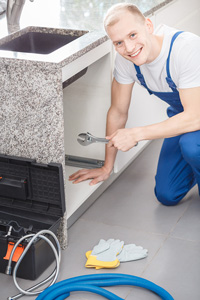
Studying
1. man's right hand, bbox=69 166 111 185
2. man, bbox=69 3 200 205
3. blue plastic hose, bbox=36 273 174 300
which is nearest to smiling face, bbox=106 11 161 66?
man, bbox=69 3 200 205

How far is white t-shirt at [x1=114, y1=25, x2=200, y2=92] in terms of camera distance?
2.29m

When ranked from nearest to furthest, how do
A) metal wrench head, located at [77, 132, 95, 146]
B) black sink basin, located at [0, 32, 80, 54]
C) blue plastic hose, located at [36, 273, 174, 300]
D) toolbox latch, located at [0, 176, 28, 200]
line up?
blue plastic hose, located at [36, 273, 174, 300] → toolbox latch, located at [0, 176, 28, 200] → metal wrench head, located at [77, 132, 95, 146] → black sink basin, located at [0, 32, 80, 54]

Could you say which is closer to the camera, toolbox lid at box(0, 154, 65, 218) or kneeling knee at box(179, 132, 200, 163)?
toolbox lid at box(0, 154, 65, 218)

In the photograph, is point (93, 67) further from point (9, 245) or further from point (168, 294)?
point (168, 294)

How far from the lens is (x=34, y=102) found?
222 cm

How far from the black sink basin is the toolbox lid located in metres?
0.62

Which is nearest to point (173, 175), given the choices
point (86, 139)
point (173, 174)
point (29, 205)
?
point (173, 174)

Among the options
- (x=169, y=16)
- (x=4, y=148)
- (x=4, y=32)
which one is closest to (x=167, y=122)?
(x=4, y=148)

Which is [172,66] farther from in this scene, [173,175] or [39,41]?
[39,41]

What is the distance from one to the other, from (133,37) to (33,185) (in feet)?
2.50

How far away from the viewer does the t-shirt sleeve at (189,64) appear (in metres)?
2.29

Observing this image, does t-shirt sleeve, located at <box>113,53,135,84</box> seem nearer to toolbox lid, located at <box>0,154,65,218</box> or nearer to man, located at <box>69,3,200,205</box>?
man, located at <box>69,3,200,205</box>

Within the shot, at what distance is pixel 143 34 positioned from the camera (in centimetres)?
226

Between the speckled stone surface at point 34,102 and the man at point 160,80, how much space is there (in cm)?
22
